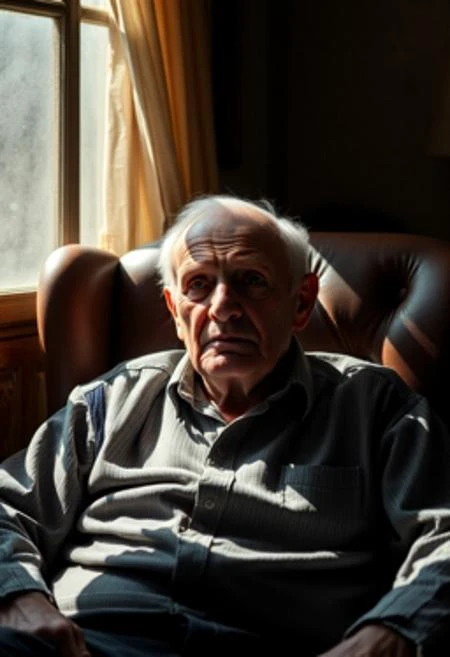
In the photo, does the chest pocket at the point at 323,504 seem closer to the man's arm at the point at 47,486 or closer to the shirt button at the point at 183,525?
the shirt button at the point at 183,525

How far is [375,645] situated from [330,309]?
2.48 ft

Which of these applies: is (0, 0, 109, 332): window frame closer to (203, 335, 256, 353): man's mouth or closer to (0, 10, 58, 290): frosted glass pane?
(0, 10, 58, 290): frosted glass pane

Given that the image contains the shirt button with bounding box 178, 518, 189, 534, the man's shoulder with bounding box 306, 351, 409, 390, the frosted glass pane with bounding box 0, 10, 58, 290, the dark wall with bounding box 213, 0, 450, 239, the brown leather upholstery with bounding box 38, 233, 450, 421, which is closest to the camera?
the shirt button with bounding box 178, 518, 189, 534

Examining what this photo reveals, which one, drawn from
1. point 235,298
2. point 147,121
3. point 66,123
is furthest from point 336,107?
point 235,298

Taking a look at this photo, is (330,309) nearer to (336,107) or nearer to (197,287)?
(197,287)

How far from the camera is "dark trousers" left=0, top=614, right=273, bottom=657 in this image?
1.42m

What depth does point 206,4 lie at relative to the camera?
116 inches

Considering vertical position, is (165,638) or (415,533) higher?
(415,533)

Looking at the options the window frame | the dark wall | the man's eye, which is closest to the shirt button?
the man's eye

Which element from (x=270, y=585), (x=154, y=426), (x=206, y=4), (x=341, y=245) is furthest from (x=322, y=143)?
(x=270, y=585)

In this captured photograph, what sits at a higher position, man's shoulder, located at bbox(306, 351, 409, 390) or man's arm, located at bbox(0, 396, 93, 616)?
man's shoulder, located at bbox(306, 351, 409, 390)

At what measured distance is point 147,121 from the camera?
262cm

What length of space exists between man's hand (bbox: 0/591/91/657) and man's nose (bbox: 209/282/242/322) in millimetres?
521

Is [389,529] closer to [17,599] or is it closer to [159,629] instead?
[159,629]
